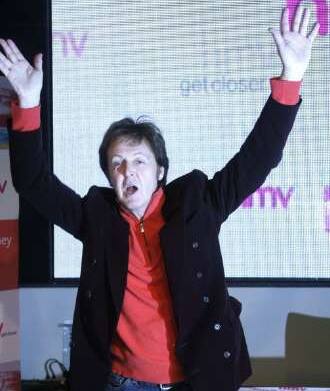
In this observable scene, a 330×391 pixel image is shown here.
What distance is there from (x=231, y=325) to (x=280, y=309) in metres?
1.27

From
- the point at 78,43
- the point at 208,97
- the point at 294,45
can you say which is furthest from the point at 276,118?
the point at 78,43

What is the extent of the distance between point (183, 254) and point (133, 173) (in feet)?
0.74

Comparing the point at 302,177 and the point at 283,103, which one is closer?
the point at 283,103

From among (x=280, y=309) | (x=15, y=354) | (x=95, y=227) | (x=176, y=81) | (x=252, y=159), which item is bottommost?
(x=15, y=354)

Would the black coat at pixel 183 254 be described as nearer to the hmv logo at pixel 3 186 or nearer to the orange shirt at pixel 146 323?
the orange shirt at pixel 146 323

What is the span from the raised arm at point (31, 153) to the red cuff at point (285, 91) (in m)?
0.55

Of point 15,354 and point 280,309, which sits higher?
point 280,309

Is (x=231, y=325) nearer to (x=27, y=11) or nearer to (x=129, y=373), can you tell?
(x=129, y=373)

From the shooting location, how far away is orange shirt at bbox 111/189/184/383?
1302 mm

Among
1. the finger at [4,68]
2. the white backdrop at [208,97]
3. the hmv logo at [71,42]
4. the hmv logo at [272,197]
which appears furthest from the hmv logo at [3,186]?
the finger at [4,68]

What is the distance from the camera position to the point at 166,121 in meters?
2.48

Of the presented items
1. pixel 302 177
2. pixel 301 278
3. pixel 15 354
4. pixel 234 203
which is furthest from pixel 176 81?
pixel 15 354

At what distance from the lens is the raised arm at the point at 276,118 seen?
132cm

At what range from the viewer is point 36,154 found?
4.36 feet
